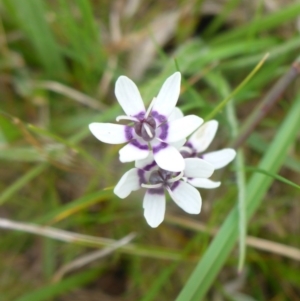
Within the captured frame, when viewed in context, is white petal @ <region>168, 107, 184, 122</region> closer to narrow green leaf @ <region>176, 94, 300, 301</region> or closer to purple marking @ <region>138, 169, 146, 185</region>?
purple marking @ <region>138, 169, 146, 185</region>

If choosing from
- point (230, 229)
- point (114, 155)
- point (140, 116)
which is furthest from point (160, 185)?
point (114, 155)

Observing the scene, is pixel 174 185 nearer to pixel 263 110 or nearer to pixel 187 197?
pixel 187 197

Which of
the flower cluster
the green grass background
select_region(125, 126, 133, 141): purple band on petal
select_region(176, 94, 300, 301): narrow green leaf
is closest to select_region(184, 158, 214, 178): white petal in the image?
the flower cluster

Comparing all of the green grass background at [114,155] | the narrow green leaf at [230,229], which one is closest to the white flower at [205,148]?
the narrow green leaf at [230,229]

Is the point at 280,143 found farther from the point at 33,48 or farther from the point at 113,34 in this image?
the point at 33,48

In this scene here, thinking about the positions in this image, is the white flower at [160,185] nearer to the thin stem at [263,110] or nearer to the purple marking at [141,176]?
the purple marking at [141,176]

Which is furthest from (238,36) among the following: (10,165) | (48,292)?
(48,292)

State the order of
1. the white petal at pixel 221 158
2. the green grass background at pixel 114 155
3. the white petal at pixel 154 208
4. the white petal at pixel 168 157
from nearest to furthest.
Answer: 1. the white petal at pixel 168 157
2. the white petal at pixel 154 208
3. the white petal at pixel 221 158
4. the green grass background at pixel 114 155
